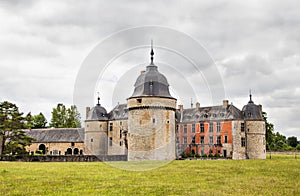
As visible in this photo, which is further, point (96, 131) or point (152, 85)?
point (96, 131)

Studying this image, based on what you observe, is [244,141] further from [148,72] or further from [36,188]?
[36,188]

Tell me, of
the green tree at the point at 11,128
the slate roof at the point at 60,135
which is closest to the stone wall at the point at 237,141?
the slate roof at the point at 60,135

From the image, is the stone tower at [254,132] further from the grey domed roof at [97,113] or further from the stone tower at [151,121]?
the grey domed roof at [97,113]

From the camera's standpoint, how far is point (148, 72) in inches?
1618

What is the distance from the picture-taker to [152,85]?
4012cm

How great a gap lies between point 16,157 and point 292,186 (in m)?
29.6

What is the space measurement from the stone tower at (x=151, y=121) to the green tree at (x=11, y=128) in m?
11.5

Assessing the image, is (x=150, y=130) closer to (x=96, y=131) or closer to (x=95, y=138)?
(x=95, y=138)

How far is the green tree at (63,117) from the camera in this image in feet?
249

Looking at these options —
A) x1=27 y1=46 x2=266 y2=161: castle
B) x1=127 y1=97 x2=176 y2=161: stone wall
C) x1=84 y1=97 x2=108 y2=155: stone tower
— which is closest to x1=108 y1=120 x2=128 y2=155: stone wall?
x1=27 y1=46 x2=266 y2=161: castle

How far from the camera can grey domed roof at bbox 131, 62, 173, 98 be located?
40000 millimetres

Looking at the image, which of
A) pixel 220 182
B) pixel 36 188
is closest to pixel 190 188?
pixel 220 182

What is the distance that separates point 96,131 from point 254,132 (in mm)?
22633

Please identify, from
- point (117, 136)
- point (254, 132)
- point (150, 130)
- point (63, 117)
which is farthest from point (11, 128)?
point (63, 117)
